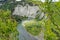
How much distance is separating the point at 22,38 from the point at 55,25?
557 millimetres

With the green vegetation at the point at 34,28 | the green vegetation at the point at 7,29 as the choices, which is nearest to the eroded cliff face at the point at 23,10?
the green vegetation at the point at 7,29

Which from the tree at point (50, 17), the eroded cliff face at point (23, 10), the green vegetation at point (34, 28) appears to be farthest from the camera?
the eroded cliff face at point (23, 10)

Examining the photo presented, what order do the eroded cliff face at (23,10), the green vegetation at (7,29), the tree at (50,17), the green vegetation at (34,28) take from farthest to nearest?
the eroded cliff face at (23,10) < the green vegetation at (7,29) < the green vegetation at (34,28) < the tree at (50,17)

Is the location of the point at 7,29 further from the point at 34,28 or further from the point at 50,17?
the point at 50,17

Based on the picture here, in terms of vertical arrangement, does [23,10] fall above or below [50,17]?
below

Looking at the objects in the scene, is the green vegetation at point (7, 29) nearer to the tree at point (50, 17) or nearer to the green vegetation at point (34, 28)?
the green vegetation at point (34, 28)

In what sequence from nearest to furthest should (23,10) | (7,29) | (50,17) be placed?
(50,17) < (7,29) < (23,10)

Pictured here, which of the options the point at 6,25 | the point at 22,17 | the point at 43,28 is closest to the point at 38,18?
the point at 43,28

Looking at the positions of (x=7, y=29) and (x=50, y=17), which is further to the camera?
(x=7, y=29)

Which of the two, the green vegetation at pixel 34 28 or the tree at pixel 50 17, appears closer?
the tree at pixel 50 17

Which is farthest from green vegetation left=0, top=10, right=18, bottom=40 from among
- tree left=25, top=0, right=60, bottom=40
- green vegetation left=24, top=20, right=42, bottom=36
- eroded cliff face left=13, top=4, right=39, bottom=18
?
eroded cliff face left=13, top=4, right=39, bottom=18

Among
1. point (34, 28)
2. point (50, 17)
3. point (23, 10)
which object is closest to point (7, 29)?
point (34, 28)

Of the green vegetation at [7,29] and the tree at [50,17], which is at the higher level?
the tree at [50,17]

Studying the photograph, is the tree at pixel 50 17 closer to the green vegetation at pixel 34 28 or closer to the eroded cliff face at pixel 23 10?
the green vegetation at pixel 34 28
